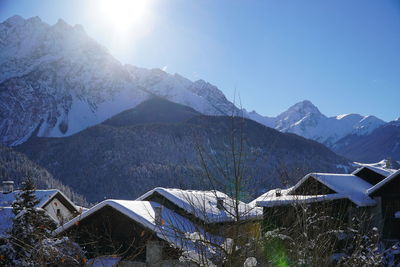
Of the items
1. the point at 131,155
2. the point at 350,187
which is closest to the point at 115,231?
the point at 350,187

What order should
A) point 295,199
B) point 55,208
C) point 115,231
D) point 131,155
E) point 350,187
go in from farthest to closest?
point 131,155, point 55,208, point 350,187, point 115,231, point 295,199

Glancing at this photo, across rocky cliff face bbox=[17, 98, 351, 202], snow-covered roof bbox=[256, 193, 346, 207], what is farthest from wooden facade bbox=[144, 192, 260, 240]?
rocky cliff face bbox=[17, 98, 351, 202]

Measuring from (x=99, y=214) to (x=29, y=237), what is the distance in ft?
10.2

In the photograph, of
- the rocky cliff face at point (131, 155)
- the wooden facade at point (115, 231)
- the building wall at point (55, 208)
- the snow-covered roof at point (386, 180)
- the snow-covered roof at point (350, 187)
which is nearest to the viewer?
the wooden facade at point (115, 231)

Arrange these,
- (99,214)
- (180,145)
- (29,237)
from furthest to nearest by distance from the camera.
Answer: (180,145) → (99,214) → (29,237)

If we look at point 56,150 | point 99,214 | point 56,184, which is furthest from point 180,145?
point 99,214

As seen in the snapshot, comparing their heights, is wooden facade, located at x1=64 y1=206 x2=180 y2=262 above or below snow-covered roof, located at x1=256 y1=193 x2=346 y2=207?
A: below

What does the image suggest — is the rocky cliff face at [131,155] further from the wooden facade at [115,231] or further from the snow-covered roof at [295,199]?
the snow-covered roof at [295,199]

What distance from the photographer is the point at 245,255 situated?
535 centimetres

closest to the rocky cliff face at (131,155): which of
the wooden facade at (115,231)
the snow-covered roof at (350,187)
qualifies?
the snow-covered roof at (350,187)

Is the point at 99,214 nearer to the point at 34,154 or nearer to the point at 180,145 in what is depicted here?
the point at 180,145

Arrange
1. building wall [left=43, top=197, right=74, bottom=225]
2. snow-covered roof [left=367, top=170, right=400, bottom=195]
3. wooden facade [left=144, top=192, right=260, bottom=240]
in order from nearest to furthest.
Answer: wooden facade [left=144, top=192, right=260, bottom=240] < snow-covered roof [left=367, top=170, right=400, bottom=195] < building wall [left=43, top=197, right=74, bottom=225]

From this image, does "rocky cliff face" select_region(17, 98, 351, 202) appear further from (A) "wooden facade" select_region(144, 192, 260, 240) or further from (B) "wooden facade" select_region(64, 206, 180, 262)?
(A) "wooden facade" select_region(144, 192, 260, 240)

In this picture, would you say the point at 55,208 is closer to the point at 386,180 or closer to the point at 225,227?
the point at 386,180
